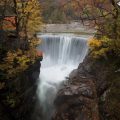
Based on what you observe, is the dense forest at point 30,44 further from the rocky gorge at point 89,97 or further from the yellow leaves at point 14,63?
the rocky gorge at point 89,97

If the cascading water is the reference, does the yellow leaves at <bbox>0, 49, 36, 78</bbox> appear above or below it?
above

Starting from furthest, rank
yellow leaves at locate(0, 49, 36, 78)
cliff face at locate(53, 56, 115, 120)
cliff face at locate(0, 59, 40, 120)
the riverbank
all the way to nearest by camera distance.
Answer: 1. the riverbank
2. cliff face at locate(0, 59, 40, 120)
3. cliff face at locate(53, 56, 115, 120)
4. yellow leaves at locate(0, 49, 36, 78)

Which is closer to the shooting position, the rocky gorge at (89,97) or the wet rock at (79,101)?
the rocky gorge at (89,97)

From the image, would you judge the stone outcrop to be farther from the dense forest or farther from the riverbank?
the riverbank

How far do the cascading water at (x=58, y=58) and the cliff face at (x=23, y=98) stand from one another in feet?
9.76

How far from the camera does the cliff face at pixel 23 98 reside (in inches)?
828

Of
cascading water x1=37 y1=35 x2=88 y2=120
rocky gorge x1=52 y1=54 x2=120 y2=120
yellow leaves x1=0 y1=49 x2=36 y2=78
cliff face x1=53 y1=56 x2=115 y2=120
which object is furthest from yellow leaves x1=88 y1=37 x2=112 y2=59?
cascading water x1=37 y1=35 x2=88 y2=120

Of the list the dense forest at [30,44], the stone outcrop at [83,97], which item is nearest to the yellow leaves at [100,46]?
the dense forest at [30,44]

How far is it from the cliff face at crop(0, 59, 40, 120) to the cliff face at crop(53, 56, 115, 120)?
2310 millimetres

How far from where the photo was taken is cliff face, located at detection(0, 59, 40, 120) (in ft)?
69.0

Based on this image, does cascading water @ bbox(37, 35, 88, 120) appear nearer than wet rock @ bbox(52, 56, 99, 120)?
No

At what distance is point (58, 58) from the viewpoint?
36.2 meters

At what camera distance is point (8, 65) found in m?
20.2

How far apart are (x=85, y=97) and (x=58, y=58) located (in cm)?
1492
